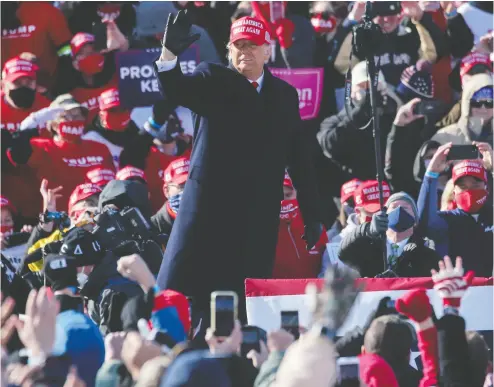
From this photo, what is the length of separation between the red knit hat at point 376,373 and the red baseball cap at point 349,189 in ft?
12.9

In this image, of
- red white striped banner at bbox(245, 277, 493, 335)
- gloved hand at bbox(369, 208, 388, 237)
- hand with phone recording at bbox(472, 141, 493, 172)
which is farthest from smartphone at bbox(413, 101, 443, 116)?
red white striped banner at bbox(245, 277, 493, 335)

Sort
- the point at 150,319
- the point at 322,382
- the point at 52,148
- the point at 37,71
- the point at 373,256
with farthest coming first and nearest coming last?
the point at 37,71
the point at 52,148
the point at 373,256
the point at 150,319
the point at 322,382

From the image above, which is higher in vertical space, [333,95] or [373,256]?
[333,95]

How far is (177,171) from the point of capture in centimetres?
928

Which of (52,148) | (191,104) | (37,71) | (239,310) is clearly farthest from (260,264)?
(37,71)

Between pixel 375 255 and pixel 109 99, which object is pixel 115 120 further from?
pixel 375 255

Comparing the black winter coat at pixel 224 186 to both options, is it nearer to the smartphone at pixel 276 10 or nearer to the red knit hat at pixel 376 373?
the red knit hat at pixel 376 373

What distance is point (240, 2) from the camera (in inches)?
445

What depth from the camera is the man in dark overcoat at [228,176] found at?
6.93 m

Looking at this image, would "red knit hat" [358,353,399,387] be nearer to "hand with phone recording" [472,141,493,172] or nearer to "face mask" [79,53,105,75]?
"hand with phone recording" [472,141,493,172]

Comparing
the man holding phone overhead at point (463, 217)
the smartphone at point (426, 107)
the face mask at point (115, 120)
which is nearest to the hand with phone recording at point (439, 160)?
the man holding phone overhead at point (463, 217)

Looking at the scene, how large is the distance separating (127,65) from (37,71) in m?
0.66

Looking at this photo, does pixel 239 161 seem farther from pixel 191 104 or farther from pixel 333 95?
pixel 333 95

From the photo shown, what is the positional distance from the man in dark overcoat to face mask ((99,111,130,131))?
Answer: 139 inches
